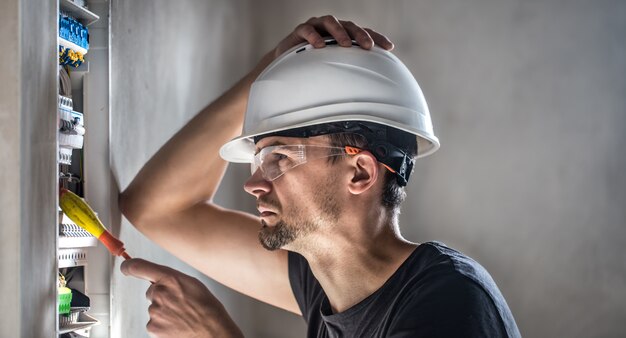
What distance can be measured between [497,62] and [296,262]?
2621 millimetres

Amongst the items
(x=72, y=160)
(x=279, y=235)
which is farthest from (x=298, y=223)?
(x=72, y=160)

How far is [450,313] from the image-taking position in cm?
125

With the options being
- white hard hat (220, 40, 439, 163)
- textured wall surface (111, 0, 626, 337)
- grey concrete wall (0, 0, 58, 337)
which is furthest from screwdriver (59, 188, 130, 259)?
textured wall surface (111, 0, 626, 337)

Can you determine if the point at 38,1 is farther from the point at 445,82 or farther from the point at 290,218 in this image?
the point at 445,82

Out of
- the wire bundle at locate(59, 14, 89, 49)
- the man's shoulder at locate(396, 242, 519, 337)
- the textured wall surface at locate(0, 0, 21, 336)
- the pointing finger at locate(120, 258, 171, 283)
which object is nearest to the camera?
the textured wall surface at locate(0, 0, 21, 336)

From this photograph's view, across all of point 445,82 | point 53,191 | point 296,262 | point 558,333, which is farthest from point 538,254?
point 53,191

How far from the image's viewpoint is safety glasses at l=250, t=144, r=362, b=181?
5.09ft

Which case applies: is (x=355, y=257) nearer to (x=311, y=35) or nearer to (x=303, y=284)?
(x=303, y=284)

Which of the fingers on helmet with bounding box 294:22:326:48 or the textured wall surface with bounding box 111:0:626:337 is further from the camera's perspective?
the textured wall surface with bounding box 111:0:626:337

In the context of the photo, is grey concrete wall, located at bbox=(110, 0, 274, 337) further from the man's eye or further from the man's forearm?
the man's eye

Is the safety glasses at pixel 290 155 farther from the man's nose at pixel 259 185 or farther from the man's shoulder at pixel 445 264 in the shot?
the man's shoulder at pixel 445 264

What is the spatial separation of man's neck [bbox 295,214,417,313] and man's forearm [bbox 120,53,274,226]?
1.35 feet

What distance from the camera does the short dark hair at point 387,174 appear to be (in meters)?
1.55

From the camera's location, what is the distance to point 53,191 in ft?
4.19
